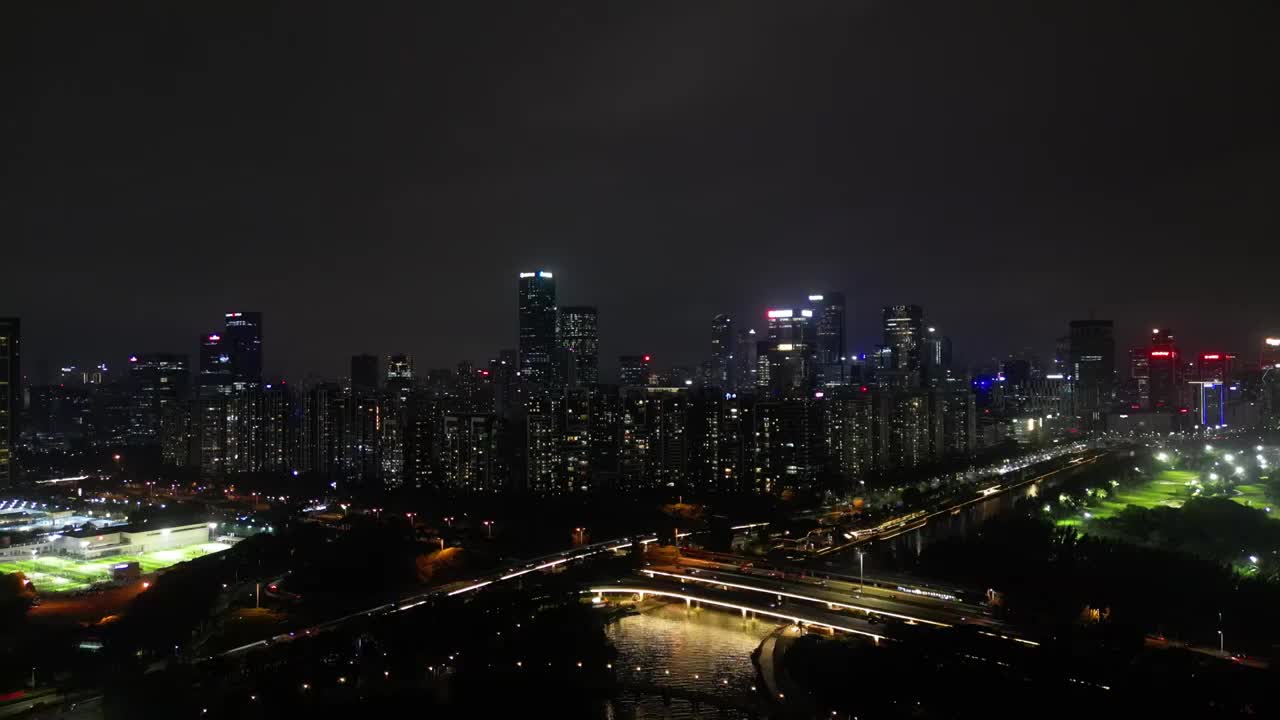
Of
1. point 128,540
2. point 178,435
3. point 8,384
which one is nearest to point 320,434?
point 178,435

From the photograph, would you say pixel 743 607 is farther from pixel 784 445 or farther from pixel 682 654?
pixel 784 445

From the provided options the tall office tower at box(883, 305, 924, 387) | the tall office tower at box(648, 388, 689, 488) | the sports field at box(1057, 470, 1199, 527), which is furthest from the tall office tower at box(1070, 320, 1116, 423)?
the tall office tower at box(648, 388, 689, 488)

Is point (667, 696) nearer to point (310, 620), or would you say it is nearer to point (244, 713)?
point (244, 713)

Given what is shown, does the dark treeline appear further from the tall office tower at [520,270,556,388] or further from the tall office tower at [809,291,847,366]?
the tall office tower at [809,291,847,366]

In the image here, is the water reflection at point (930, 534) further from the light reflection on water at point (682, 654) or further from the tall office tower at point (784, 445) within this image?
the tall office tower at point (784, 445)

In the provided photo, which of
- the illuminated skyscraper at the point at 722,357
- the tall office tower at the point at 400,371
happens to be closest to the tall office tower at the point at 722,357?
the illuminated skyscraper at the point at 722,357

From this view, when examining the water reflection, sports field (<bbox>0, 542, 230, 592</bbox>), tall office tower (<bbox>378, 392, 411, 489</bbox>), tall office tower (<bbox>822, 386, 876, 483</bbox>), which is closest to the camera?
sports field (<bbox>0, 542, 230, 592</bbox>)
